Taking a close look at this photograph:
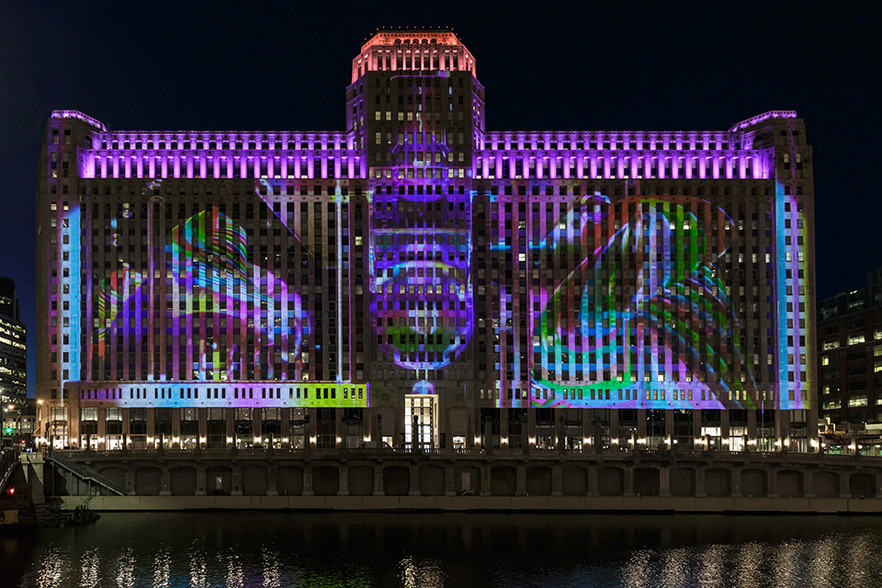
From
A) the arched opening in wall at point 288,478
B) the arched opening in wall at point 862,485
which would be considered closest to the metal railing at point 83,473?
the arched opening in wall at point 288,478

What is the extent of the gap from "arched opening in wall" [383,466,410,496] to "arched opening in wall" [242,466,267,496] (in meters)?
18.3

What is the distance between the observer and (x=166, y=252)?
197000 mm

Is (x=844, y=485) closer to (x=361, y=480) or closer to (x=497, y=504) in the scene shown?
(x=497, y=504)

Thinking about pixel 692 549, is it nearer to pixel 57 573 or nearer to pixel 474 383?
pixel 57 573

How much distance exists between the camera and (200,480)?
15188cm

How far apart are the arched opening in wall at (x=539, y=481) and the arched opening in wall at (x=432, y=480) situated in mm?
12993

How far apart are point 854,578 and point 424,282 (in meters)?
106

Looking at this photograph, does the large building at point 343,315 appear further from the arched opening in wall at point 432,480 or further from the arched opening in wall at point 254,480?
the arched opening in wall at point 254,480

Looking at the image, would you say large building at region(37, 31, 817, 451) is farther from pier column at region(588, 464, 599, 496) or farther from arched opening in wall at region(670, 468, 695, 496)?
pier column at region(588, 464, 599, 496)

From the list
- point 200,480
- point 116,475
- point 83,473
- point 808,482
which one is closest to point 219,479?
point 200,480

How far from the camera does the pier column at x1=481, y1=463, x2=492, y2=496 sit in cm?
15000

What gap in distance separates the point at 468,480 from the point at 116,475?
5230cm

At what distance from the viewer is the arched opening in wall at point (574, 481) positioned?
503 feet

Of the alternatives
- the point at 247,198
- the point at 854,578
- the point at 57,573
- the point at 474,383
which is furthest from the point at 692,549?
the point at 247,198
